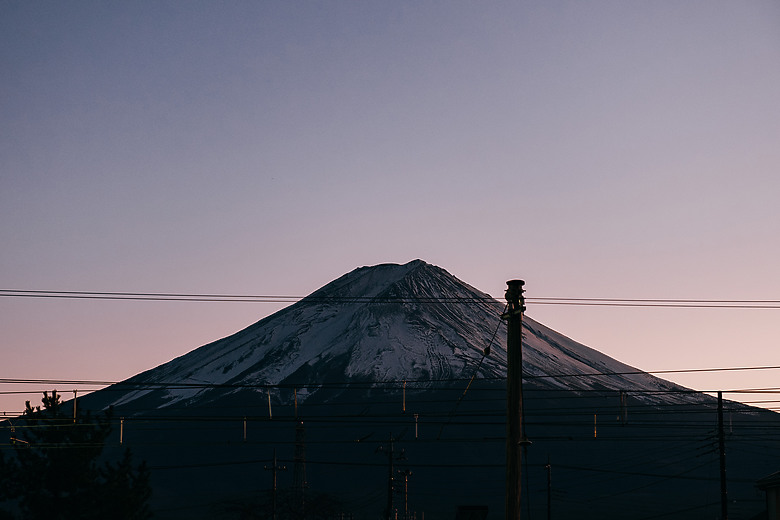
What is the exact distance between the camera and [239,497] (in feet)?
607

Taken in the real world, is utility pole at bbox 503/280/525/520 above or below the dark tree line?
above

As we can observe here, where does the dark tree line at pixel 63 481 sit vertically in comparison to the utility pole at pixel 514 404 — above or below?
below

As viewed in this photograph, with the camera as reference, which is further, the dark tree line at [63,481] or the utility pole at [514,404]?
→ the dark tree line at [63,481]

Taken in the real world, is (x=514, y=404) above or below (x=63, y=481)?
above

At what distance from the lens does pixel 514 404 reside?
2000 cm

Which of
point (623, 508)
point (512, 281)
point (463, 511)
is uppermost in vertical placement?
point (512, 281)

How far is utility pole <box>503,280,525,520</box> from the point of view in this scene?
19.8 meters

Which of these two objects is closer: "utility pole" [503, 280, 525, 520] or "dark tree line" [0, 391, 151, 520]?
"utility pole" [503, 280, 525, 520]

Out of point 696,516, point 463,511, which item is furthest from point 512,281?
point 696,516

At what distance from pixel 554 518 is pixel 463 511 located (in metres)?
150

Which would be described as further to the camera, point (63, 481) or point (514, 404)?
point (63, 481)

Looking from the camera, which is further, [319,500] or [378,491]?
[378,491]

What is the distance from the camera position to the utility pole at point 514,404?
19.8m

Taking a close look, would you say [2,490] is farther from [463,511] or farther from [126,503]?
[463,511]
